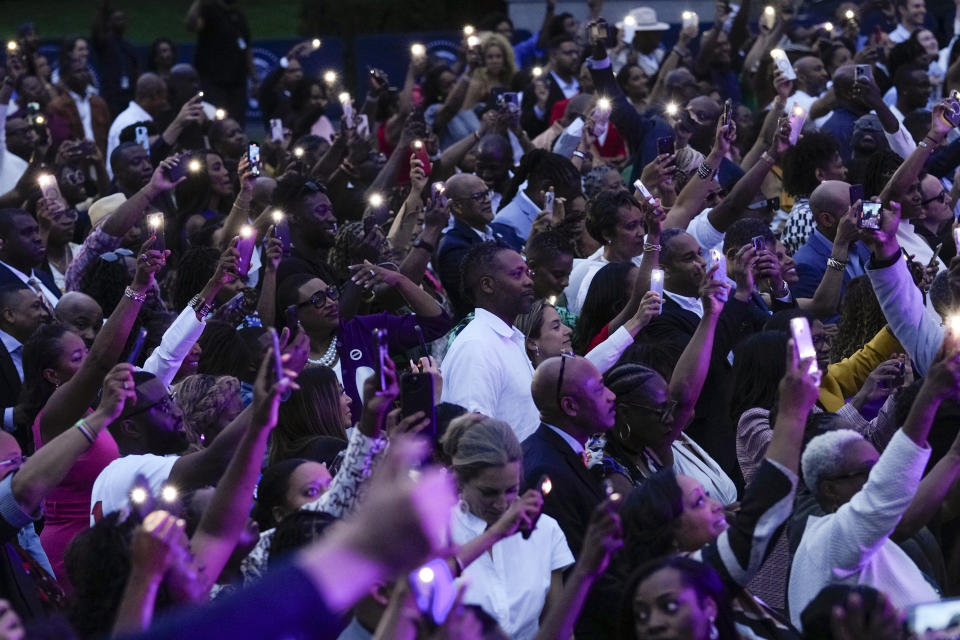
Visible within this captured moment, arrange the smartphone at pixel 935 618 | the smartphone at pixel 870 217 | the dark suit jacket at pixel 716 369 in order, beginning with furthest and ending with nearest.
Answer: the dark suit jacket at pixel 716 369
the smartphone at pixel 870 217
the smartphone at pixel 935 618

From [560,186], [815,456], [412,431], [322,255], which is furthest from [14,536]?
[560,186]

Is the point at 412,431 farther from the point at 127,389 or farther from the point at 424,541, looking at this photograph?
the point at 424,541

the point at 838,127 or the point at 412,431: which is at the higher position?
the point at 412,431

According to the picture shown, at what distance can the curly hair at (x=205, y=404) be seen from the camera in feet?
18.7

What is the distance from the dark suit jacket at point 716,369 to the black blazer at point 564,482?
1.23 metres

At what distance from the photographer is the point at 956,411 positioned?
5379mm

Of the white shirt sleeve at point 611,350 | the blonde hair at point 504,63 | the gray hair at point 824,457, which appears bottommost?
the blonde hair at point 504,63

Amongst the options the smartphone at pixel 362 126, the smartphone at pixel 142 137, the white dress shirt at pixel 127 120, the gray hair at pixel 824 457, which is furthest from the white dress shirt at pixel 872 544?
the white dress shirt at pixel 127 120

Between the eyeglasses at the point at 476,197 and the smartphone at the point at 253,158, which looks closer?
the smartphone at the point at 253,158

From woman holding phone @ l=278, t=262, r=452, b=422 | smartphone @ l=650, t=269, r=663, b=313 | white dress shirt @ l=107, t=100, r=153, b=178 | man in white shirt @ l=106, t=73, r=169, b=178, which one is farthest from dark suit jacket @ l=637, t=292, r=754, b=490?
man in white shirt @ l=106, t=73, r=169, b=178

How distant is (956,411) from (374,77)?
6.55 metres

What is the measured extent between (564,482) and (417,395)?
690 mm

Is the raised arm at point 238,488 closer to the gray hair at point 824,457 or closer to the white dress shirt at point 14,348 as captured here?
the gray hair at point 824,457

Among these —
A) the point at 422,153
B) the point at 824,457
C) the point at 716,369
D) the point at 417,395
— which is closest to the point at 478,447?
the point at 417,395
